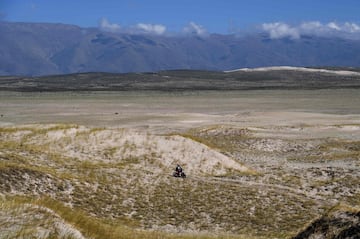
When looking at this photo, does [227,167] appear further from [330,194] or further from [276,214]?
[276,214]

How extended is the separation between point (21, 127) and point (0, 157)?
12.6 metres

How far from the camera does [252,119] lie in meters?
75.5

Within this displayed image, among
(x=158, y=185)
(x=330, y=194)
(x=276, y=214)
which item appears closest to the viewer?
(x=276, y=214)

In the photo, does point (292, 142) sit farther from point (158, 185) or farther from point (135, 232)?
point (135, 232)

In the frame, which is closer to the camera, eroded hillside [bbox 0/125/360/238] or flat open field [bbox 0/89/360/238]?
eroded hillside [bbox 0/125/360/238]

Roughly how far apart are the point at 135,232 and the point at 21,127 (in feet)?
70.0

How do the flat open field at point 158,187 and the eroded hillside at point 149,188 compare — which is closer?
the eroded hillside at point 149,188

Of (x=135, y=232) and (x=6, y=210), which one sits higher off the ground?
(x=6, y=210)

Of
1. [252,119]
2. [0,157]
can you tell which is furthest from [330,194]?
[252,119]

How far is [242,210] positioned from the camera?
1836 centimetres

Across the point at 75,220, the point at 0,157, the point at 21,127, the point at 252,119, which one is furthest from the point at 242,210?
the point at 252,119

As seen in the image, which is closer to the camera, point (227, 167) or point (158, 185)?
point (158, 185)

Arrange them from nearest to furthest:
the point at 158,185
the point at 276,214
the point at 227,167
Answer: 1. the point at 276,214
2. the point at 158,185
3. the point at 227,167

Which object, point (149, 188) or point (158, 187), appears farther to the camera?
point (158, 187)
